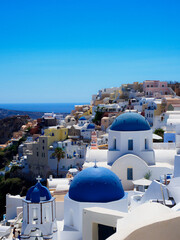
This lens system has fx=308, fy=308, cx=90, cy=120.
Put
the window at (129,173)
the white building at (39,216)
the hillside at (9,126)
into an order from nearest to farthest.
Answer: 1. the white building at (39,216)
2. the window at (129,173)
3. the hillside at (9,126)

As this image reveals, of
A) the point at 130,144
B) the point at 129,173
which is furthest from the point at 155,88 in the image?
the point at 129,173

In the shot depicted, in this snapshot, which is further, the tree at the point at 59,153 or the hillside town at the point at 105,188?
the tree at the point at 59,153

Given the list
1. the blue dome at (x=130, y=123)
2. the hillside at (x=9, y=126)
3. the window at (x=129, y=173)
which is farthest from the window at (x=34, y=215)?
the hillside at (x=9, y=126)

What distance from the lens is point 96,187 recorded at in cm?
1085

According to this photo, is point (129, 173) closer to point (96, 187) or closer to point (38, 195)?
point (96, 187)

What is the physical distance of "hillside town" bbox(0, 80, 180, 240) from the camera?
5.59 meters

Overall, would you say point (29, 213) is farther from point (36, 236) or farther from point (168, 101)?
point (168, 101)

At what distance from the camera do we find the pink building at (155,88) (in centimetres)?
5441

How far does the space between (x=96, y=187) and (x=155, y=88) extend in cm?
4612

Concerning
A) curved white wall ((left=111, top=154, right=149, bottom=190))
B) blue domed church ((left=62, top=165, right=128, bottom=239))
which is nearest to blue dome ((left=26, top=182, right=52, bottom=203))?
blue domed church ((left=62, top=165, right=128, bottom=239))

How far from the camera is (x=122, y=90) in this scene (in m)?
60.5

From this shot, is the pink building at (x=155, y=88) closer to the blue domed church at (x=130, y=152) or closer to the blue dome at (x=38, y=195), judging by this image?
the blue domed church at (x=130, y=152)

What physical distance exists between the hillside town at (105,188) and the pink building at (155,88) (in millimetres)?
16077

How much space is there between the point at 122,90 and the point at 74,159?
1101 inches
